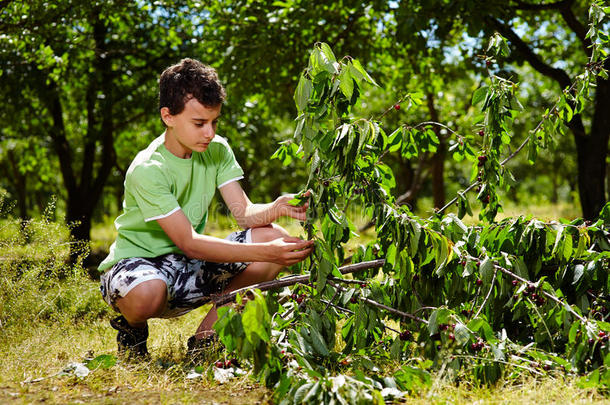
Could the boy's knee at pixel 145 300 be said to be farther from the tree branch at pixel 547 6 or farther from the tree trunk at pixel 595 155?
the tree trunk at pixel 595 155

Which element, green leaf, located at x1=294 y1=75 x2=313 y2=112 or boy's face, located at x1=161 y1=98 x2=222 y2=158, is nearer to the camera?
green leaf, located at x1=294 y1=75 x2=313 y2=112

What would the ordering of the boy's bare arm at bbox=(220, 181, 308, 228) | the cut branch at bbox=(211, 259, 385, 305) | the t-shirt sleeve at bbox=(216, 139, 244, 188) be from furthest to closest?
the t-shirt sleeve at bbox=(216, 139, 244, 188) < the boy's bare arm at bbox=(220, 181, 308, 228) < the cut branch at bbox=(211, 259, 385, 305)

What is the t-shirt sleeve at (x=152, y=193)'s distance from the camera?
299cm

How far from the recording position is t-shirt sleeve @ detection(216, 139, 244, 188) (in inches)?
140

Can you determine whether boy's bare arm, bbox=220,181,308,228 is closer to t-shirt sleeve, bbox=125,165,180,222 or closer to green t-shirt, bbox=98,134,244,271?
green t-shirt, bbox=98,134,244,271

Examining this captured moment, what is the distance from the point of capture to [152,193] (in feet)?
9.88

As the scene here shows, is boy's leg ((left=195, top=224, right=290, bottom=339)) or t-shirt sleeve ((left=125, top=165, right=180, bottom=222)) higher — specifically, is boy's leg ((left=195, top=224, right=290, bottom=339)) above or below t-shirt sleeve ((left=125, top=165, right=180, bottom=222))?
below

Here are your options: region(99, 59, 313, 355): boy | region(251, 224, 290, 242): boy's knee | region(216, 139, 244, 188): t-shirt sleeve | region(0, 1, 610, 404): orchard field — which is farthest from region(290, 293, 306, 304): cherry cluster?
region(216, 139, 244, 188): t-shirt sleeve

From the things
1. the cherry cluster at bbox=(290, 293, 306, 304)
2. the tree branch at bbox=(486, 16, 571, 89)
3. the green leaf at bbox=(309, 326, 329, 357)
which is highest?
the tree branch at bbox=(486, 16, 571, 89)

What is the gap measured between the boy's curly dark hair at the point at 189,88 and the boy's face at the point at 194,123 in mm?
26

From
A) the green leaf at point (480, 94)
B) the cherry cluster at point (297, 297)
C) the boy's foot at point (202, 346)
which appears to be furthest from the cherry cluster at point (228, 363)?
the green leaf at point (480, 94)

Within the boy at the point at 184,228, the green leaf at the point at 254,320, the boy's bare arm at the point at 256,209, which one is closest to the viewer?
the green leaf at the point at 254,320

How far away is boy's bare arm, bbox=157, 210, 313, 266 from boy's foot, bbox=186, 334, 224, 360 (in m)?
0.46

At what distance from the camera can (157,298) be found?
3076 millimetres
